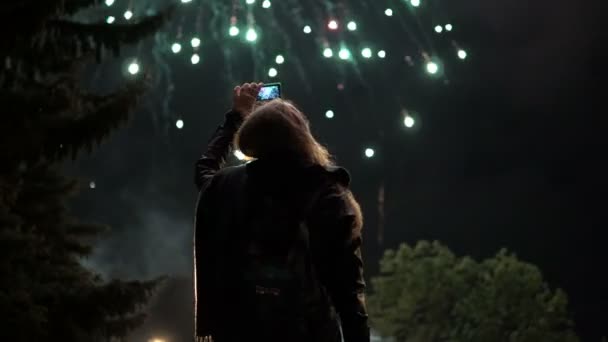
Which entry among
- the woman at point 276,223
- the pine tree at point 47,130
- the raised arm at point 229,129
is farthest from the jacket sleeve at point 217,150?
the pine tree at point 47,130

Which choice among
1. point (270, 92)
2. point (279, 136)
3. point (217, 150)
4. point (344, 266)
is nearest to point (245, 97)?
point (270, 92)

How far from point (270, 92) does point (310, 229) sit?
0.93 m

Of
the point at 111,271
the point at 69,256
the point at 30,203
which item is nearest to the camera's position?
the point at 30,203

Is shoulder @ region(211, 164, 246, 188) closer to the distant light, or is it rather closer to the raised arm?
the distant light

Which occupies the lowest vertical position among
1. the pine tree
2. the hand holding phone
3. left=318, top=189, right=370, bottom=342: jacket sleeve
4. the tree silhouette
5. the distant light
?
left=318, top=189, right=370, bottom=342: jacket sleeve

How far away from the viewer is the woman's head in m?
2.53

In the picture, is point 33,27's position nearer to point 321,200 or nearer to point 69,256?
point 321,200

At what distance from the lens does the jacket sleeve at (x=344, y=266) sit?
2.37 metres

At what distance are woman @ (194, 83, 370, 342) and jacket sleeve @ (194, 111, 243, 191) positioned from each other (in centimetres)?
25

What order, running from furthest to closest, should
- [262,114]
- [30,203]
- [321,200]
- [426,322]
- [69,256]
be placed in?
[426,322]
[69,256]
[30,203]
[262,114]
[321,200]

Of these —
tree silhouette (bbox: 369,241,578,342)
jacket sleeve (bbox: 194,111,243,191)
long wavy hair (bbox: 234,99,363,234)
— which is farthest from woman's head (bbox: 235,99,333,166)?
tree silhouette (bbox: 369,241,578,342)

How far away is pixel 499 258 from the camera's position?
49.7 m

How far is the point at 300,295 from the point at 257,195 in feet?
1.19

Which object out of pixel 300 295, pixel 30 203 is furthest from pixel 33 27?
pixel 30 203
